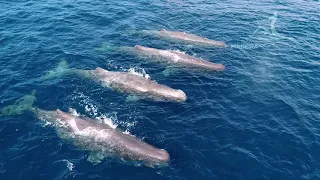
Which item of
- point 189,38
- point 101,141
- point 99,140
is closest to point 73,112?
point 99,140

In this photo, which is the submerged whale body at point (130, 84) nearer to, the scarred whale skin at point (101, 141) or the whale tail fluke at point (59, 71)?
the whale tail fluke at point (59, 71)

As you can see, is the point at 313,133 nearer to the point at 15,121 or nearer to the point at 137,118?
the point at 137,118

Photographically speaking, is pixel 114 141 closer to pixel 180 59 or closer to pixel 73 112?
pixel 73 112

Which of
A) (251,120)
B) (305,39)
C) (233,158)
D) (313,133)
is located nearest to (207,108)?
(251,120)

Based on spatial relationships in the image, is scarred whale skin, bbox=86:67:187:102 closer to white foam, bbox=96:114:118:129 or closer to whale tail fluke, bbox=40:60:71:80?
whale tail fluke, bbox=40:60:71:80

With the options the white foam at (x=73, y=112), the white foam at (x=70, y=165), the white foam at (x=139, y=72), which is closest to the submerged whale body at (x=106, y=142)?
the white foam at (x=73, y=112)

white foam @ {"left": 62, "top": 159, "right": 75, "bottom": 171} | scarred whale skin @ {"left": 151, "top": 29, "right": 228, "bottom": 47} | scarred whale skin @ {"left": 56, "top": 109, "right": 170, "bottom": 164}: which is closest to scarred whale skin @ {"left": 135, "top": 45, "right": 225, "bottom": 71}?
scarred whale skin @ {"left": 151, "top": 29, "right": 228, "bottom": 47}

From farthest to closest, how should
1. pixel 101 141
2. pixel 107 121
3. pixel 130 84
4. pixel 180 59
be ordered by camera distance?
pixel 180 59, pixel 130 84, pixel 107 121, pixel 101 141
